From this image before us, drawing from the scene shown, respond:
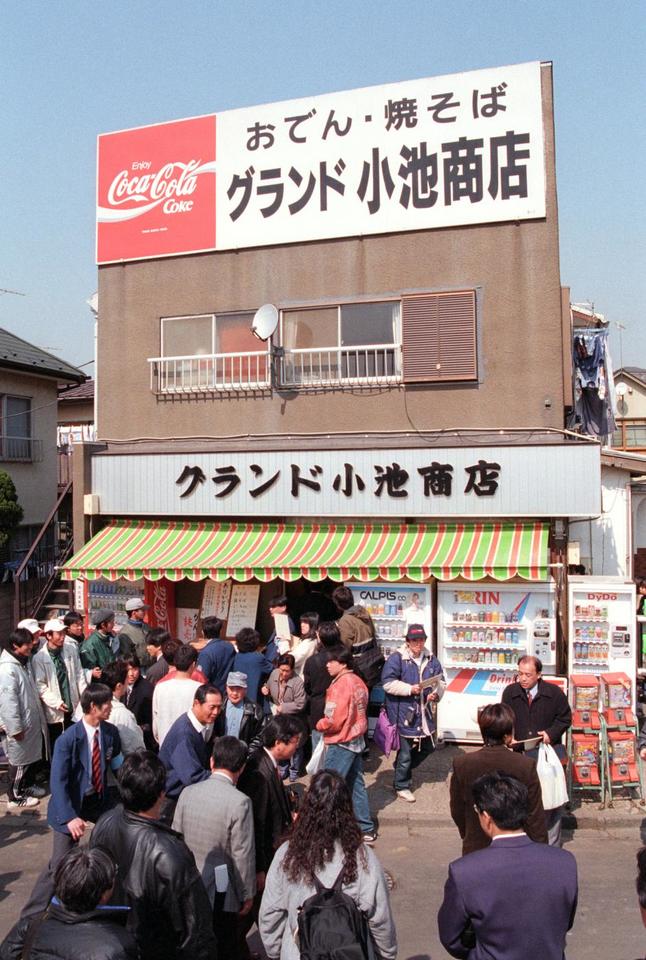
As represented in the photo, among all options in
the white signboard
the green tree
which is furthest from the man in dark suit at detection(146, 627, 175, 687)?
the green tree

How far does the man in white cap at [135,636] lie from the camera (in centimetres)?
1084

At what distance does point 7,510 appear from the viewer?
17.5m

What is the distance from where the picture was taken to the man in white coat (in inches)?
366

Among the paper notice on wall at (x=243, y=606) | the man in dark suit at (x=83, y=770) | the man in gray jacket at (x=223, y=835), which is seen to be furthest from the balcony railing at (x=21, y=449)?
the man in gray jacket at (x=223, y=835)

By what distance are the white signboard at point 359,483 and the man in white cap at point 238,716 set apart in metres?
5.63

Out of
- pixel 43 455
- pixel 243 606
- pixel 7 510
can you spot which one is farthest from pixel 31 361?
pixel 243 606

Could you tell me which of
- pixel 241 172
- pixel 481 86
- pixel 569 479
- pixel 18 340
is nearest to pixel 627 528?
pixel 569 479

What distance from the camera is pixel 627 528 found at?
1633 cm

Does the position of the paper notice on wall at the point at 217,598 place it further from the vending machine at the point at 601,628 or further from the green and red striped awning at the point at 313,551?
the vending machine at the point at 601,628

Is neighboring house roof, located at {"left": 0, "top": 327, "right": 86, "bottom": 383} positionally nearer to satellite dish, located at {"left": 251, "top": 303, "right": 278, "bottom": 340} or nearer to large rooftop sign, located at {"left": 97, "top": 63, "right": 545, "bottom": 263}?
large rooftop sign, located at {"left": 97, "top": 63, "right": 545, "bottom": 263}

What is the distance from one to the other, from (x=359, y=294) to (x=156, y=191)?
4095mm

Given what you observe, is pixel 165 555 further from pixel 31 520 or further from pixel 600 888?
pixel 31 520

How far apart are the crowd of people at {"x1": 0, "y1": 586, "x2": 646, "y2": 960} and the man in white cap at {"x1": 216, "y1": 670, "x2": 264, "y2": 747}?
18mm

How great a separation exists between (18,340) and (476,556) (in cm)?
1531
